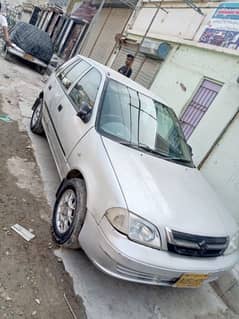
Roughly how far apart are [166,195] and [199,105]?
4508 mm

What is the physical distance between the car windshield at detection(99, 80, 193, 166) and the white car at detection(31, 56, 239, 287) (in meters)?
0.01

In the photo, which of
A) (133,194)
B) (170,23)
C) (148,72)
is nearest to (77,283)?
(133,194)

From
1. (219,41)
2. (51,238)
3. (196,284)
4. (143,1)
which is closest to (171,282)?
(196,284)

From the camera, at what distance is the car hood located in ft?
8.68

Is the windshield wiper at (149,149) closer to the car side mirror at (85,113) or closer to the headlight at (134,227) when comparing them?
the car side mirror at (85,113)

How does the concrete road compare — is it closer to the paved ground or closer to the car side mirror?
the paved ground

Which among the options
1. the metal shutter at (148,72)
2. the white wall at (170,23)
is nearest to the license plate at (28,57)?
the white wall at (170,23)

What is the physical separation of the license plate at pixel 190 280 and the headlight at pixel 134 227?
1.35 ft

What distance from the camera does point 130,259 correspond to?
2.43 metres

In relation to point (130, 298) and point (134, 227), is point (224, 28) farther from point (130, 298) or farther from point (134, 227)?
point (130, 298)

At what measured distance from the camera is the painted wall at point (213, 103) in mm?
5496

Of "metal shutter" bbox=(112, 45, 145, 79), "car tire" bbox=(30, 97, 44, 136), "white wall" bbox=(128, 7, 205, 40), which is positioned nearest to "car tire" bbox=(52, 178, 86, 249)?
"car tire" bbox=(30, 97, 44, 136)

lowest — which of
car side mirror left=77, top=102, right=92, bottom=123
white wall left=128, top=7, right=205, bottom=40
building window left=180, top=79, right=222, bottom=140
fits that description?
car side mirror left=77, top=102, right=92, bottom=123

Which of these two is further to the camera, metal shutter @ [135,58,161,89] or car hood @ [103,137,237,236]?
metal shutter @ [135,58,161,89]
